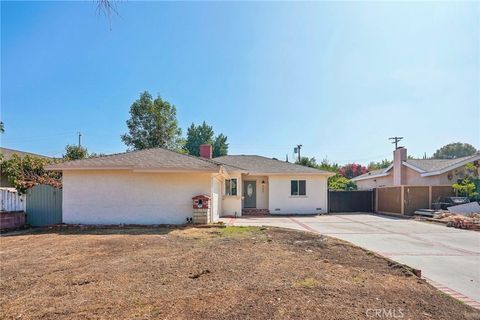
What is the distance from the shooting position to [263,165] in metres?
21.2

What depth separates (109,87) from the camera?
16844 millimetres

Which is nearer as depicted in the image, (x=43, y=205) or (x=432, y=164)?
(x=43, y=205)

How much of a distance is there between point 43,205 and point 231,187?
9765 mm

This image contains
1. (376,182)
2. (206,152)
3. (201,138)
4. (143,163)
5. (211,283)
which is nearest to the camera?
(211,283)

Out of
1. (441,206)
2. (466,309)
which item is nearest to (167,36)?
(466,309)

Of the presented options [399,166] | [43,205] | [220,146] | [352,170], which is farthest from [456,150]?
[43,205]

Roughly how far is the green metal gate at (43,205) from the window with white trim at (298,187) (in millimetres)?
13161

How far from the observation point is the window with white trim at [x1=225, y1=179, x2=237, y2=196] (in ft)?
60.7

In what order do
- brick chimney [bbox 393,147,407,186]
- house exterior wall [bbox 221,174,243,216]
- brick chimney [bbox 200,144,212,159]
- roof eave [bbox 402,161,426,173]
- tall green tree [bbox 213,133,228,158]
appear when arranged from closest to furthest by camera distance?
1. house exterior wall [bbox 221,174,243,216]
2. brick chimney [bbox 200,144,212,159]
3. roof eave [bbox 402,161,426,173]
4. brick chimney [bbox 393,147,407,186]
5. tall green tree [bbox 213,133,228,158]

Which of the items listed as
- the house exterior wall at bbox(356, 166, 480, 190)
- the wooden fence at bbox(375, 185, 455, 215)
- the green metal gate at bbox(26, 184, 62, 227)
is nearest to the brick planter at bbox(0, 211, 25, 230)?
the green metal gate at bbox(26, 184, 62, 227)

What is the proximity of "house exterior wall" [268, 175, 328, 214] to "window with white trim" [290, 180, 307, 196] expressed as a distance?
193 millimetres

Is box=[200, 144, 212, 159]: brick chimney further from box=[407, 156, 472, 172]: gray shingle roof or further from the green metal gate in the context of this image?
box=[407, 156, 472, 172]: gray shingle roof

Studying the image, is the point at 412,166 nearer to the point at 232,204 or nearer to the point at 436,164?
the point at 436,164

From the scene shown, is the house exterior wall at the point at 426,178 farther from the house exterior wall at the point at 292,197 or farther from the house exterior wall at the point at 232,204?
the house exterior wall at the point at 232,204
